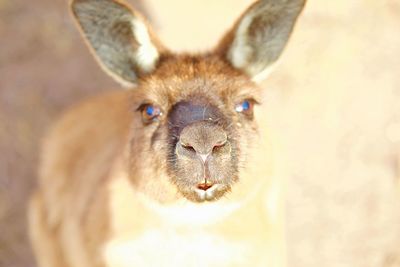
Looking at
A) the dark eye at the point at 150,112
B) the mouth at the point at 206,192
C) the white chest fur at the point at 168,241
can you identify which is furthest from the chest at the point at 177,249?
the dark eye at the point at 150,112

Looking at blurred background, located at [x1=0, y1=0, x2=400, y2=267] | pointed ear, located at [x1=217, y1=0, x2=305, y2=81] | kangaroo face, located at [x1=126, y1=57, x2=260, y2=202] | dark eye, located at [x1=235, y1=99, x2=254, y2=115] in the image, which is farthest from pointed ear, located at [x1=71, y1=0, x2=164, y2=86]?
blurred background, located at [x1=0, y1=0, x2=400, y2=267]

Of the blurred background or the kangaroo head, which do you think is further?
the blurred background

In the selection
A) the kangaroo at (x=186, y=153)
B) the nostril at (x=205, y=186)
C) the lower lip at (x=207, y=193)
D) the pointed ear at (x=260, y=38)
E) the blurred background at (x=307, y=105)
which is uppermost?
the blurred background at (x=307, y=105)

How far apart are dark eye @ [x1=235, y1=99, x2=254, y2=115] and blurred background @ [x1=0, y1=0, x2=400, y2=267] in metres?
0.99

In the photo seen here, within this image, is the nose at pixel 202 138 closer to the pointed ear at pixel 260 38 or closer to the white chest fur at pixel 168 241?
the white chest fur at pixel 168 241

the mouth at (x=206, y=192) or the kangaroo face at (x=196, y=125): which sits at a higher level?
the kangaroo face at (x=196, y=125)

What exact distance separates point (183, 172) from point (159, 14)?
3.04 m

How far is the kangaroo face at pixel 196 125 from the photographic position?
8.91 feet

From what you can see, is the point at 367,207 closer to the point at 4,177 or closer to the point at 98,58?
the point at 98,58

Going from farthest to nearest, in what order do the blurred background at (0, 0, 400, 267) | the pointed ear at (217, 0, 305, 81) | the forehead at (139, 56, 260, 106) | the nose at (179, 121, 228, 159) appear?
the blurred background at (0, 0, 400, 267)
the pointed ear at (217, 0, 305, 81)
the forehead at (139, 56, 260, 106)
the nose at (179, 121, 228, 159)

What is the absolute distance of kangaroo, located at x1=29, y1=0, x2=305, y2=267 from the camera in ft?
9.39

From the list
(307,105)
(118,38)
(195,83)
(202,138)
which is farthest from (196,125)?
(307,105)

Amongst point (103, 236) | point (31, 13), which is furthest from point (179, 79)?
point (31, 13)

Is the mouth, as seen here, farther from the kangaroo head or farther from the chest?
the chest
